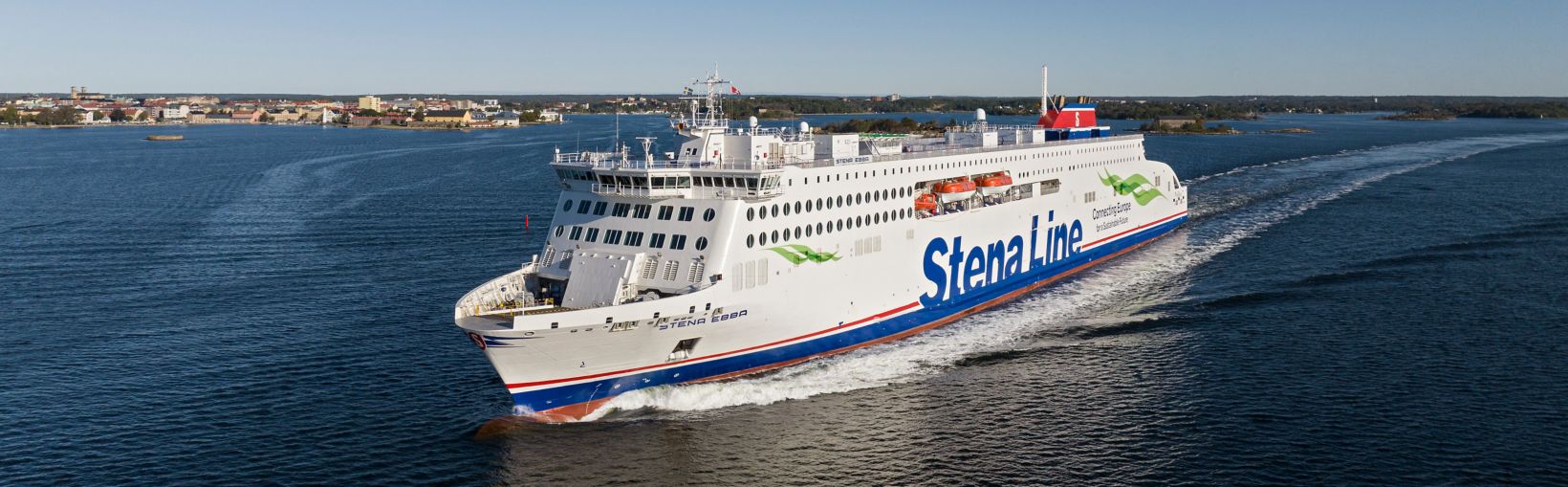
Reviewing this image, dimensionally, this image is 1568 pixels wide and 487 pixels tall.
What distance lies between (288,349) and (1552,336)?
36620 millimetres

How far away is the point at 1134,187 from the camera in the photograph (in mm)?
48375

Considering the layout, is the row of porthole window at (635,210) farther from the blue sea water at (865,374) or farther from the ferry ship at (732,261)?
the blue sea water at (865,374)

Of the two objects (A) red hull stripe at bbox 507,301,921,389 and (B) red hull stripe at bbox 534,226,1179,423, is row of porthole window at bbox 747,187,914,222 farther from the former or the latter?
(B) red hull stripe at bbox 534,226,1179,423

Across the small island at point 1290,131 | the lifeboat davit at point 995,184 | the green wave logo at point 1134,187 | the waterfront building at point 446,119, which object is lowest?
the green wave logo at point 1134,187

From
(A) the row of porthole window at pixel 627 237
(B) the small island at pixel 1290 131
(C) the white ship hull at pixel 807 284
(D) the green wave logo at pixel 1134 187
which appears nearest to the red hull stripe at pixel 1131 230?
(D) the green wave logo at pixel 1134 187

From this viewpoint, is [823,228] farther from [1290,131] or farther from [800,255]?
[1290,131]

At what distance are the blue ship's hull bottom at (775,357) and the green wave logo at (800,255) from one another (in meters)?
2.17

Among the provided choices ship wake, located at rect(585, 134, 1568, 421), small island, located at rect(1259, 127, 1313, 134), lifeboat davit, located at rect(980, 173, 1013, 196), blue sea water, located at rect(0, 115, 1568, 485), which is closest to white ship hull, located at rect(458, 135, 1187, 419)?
lifeboat davit, located at rect(980, 173, 1013, 196)

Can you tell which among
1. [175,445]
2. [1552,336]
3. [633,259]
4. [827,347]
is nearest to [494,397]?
[633,259]

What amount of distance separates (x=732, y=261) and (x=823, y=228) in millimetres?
3799

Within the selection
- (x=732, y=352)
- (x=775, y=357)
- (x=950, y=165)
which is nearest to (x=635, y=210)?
(x=732, y=352)

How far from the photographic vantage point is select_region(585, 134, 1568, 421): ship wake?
2605 cm

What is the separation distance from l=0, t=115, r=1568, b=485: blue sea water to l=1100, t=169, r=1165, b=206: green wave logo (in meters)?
2.51

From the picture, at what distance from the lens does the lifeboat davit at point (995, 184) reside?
36.4m
